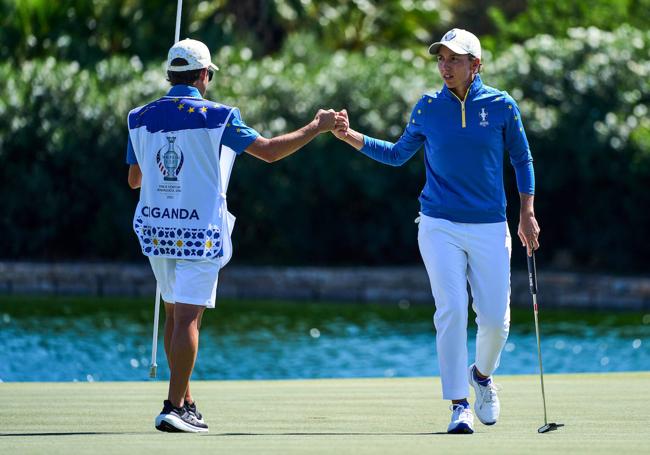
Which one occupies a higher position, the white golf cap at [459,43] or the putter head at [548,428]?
the white golf cap at [459,43]

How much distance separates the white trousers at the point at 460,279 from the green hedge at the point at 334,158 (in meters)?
15.1

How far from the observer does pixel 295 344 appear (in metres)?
16.3

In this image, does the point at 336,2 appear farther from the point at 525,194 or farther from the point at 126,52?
the point at 525,194

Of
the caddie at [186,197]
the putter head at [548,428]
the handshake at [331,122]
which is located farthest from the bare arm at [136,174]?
the putter head at [548,428]

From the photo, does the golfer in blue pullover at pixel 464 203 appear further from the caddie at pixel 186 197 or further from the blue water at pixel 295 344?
the blue water at pixel 295 344

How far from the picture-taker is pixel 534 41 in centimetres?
2388

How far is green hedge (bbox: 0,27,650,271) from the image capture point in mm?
22188

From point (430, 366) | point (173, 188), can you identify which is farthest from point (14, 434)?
point (430, 366)

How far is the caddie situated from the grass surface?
0.43 metres

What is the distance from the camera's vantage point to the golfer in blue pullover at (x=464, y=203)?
6777 mm

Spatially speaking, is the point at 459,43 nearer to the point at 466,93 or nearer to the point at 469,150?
the point at 466,93

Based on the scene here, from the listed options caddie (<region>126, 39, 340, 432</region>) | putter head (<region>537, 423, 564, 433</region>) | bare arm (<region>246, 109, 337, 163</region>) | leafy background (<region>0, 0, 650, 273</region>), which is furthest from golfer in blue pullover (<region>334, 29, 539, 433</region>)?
leafy background (<region>0, 0, 650, 273</region>)

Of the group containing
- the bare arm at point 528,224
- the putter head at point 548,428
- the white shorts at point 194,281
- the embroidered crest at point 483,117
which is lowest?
the putter head at point 548,428

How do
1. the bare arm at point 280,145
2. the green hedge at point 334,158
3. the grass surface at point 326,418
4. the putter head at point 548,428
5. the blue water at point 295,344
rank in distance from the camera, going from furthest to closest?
1. the green hedge at point 334,158
2. the blue water at point 295,344
3. the bare arm at point 280,145
4. the putter head at point 548,428
5. the grass surface at point 326,418
